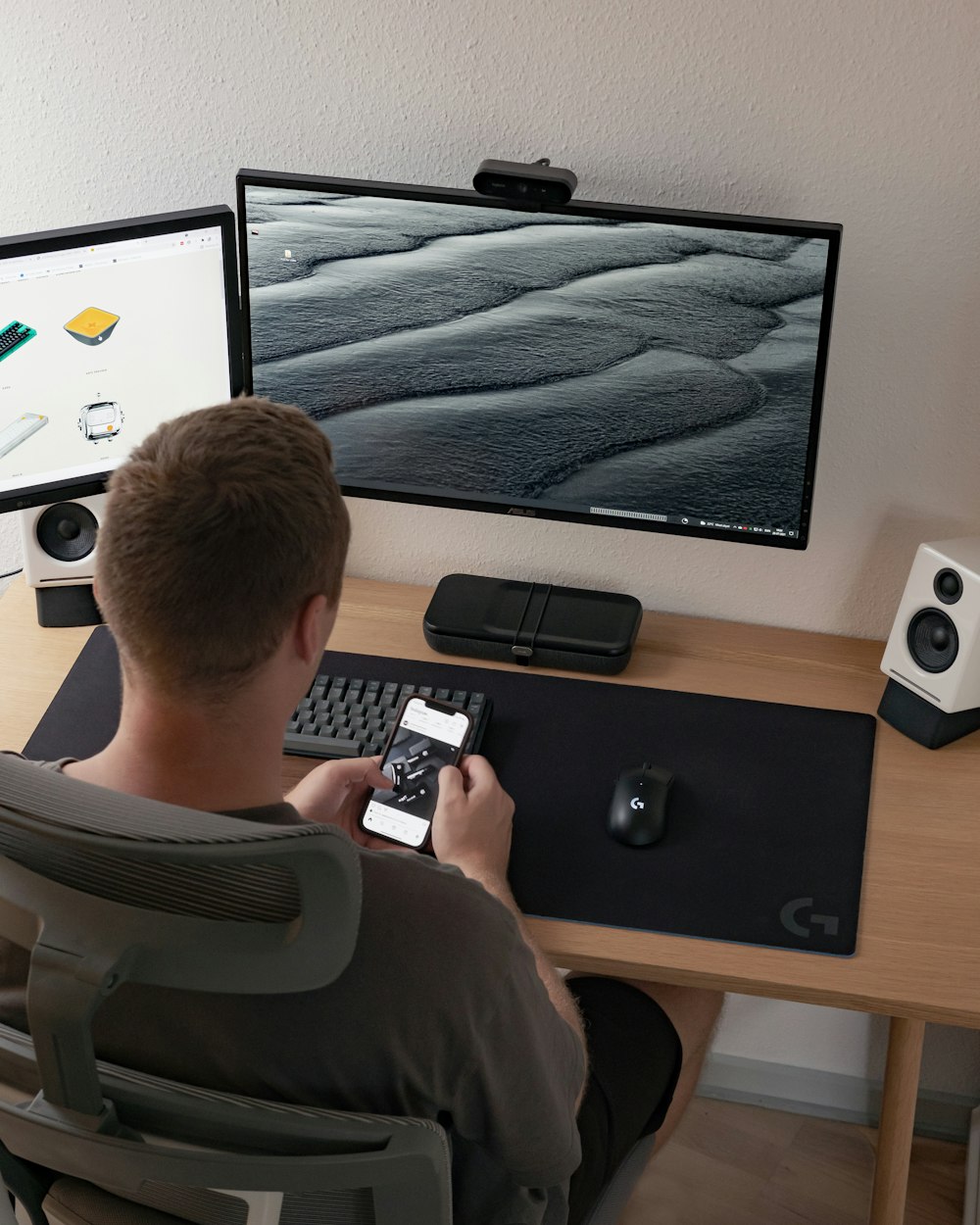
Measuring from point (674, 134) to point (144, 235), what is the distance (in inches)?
23.4

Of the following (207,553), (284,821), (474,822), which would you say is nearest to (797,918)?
(474,822)

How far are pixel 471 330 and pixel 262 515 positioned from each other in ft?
1.97

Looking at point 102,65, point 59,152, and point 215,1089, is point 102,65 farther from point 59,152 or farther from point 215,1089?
point 215,1089

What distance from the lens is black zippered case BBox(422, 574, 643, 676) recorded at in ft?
5.27

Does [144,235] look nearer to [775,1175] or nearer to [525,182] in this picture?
[525,182]

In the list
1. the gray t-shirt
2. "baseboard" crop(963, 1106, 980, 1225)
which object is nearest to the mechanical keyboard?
the gray t-shirt

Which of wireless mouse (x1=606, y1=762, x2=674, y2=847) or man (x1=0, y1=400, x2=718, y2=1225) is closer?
man (x1=0, y1=400, x2=718, y2=1225)

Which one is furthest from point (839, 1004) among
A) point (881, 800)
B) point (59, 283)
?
point (59, 283)

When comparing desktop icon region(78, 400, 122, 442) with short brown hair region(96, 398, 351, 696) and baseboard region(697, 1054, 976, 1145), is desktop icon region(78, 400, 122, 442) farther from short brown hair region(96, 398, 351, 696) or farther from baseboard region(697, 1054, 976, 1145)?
baseboard region(697, 1054, 976, 1145)

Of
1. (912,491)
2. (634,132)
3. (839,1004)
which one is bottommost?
(839,1004)

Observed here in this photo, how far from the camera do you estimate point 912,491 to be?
1.59 m

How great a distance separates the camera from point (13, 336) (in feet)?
4.86

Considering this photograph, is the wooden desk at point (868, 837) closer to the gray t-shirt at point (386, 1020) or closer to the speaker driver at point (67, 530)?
the speaker driver at point (67, 530)

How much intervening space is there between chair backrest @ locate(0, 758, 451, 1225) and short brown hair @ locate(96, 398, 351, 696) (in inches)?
7.6
